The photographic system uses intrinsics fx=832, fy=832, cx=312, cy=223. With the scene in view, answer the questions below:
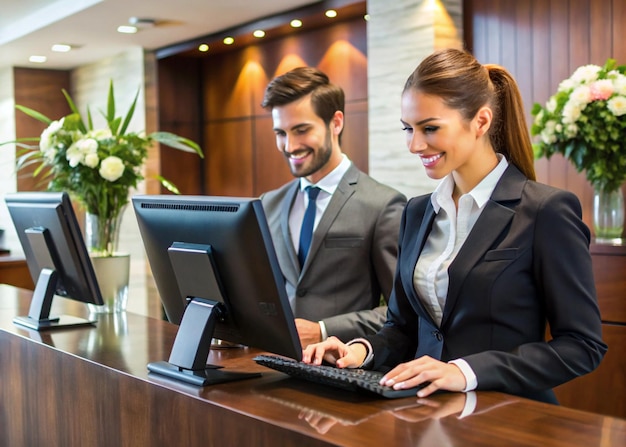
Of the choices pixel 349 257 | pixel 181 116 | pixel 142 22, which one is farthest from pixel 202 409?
pixel 181 116

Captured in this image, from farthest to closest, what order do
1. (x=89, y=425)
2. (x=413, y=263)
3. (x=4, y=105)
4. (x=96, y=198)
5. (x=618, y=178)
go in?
(x=4, y=105) → (x=618, y=178) → (x=96, y=198) → (x=89, y=425) → (x=413, y=263)

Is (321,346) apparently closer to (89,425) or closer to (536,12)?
(89,425)

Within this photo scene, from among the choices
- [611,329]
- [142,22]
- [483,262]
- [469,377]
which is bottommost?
[611,329]

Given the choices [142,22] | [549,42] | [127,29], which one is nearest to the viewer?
[549,42]

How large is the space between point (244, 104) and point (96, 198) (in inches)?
224

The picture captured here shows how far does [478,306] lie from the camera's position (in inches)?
79.0

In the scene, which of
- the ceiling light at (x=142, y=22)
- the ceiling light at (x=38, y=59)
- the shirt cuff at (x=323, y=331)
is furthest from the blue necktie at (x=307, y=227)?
the ceiling light at (x=38, y=59)

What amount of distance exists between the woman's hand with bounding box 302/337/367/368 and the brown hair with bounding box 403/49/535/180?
63 centimetres

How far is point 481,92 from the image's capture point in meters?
2.11

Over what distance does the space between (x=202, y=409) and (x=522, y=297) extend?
0.80 meters

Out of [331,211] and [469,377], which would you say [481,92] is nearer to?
[469,377]

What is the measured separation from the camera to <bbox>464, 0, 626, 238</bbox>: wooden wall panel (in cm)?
508

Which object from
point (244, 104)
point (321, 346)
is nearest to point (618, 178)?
point (321, 346)

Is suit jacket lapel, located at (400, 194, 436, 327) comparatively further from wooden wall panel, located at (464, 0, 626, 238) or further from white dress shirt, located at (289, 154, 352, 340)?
wooden wall panel, located at (464, 0, 626, 238)
